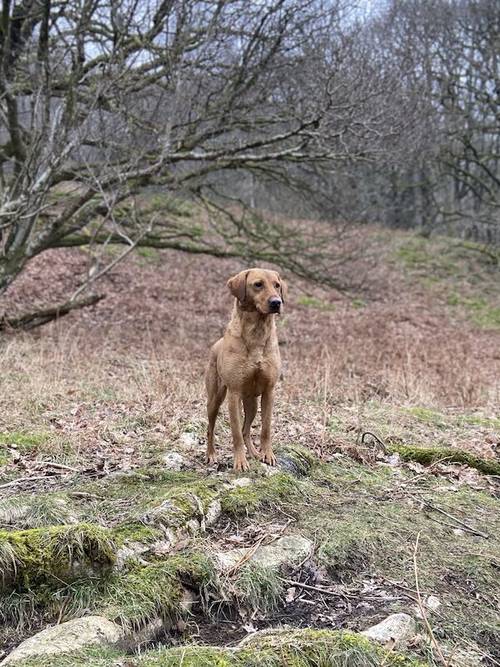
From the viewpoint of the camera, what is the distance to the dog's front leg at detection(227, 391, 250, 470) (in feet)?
16.6

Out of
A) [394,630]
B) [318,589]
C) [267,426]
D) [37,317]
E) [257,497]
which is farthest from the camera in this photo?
[37,317]

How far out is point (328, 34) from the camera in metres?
11.9

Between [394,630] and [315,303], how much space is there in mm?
18085

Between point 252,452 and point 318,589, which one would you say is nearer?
point 318,589

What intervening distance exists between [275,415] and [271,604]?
393 centimetres

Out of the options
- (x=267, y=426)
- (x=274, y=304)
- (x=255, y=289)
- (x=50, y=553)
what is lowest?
(x=50, y=553)

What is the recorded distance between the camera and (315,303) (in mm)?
21141

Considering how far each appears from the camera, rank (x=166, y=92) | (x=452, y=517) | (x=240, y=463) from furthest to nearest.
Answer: (x=166, y=92) → (x=240, y=463) → (x=452, y=517)

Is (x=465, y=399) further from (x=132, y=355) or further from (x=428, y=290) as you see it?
(x=428, y=290)

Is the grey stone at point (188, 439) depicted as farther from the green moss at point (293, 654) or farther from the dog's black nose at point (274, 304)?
the green moss at point (293, 654)

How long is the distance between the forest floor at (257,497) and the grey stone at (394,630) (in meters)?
0.06

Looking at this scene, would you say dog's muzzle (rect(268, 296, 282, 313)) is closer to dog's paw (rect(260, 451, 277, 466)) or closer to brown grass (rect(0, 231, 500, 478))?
dog's paw (rect(260, 451, 277, 466))

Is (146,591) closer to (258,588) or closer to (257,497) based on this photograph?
(258,588)

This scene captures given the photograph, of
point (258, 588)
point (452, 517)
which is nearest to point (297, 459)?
point (452, 517)
